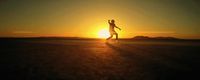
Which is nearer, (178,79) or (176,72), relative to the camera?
(178,79)

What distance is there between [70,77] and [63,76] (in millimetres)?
217

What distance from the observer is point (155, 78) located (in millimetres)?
6805

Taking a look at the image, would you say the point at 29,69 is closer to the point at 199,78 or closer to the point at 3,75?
the point at 3,75

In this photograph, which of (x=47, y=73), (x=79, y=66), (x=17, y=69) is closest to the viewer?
(x=47, y=73)

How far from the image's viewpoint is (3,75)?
6945 millimetres

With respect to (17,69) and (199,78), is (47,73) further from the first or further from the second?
(199,78)

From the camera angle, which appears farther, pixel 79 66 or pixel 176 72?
pixel 79 66

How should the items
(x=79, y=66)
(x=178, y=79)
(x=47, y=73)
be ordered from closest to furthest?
(x=178, y=79), (x=47, y=73), (x=79, y=66)

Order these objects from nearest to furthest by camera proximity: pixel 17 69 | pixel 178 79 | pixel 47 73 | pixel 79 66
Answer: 1. pixel 178 79
2. pixel 47 73
3. pixel 17 69
4. pixel 79 66

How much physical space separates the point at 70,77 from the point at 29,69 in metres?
1.63

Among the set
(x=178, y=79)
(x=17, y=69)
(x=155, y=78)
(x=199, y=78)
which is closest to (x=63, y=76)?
(x=17, y=69)

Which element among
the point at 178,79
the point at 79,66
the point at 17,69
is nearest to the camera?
the point at 178,79

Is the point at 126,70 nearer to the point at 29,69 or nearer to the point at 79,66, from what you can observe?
the point at 79,66

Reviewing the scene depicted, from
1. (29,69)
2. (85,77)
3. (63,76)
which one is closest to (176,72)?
(85,77)
